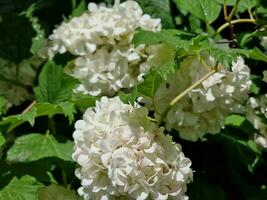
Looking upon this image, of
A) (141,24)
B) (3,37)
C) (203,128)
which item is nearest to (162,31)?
(141,24)

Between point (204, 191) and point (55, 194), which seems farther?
point (204, 191)

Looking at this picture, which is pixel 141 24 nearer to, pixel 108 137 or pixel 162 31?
pixel 162 31

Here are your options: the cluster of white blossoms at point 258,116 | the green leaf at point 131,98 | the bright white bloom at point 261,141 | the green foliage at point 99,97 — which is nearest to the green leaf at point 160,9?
the green foliage at point 99,97

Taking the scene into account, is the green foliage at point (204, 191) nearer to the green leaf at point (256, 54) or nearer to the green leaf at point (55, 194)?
the green leaf at point (55, 194)

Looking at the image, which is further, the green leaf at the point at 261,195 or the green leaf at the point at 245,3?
the green leaf at the point at 261,195

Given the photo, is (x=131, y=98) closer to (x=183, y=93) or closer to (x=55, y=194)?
(x=183, y=93)

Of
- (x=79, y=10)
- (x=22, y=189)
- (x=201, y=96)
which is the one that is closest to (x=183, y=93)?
(x=201, y=96)
